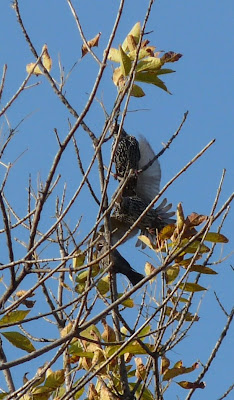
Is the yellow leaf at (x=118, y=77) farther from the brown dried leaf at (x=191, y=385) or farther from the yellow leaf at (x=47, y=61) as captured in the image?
the brown dried leaf at (x=191, y=385)

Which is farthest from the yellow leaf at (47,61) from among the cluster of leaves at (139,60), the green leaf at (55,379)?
the green leaf at (55,379)

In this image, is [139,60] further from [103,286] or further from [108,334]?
[108,334]

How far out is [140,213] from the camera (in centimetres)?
664

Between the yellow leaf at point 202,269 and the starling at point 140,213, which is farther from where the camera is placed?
the starling at point 140,213

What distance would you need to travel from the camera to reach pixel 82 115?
2105 millimetres

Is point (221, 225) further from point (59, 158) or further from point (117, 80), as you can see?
point (59, 158)

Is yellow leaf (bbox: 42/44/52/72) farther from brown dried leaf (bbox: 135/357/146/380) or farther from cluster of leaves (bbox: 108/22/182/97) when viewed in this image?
brown dried leaf (bbox: 135/357/146/380)

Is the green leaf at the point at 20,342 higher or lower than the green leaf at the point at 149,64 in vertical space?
lower

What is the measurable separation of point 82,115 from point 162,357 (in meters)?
1.51

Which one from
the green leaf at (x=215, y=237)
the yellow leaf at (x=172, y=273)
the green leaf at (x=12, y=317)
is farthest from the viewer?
the yellow leaf at (x=172, y=273)

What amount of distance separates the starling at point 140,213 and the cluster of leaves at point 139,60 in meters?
3.14

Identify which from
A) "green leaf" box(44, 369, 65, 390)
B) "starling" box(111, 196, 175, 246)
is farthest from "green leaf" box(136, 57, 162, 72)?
"starling" box(111, 196, 175, 246)

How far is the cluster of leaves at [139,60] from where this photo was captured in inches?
111

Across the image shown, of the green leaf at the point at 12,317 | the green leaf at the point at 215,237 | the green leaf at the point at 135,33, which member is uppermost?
the green leaf at the point at 135,33
